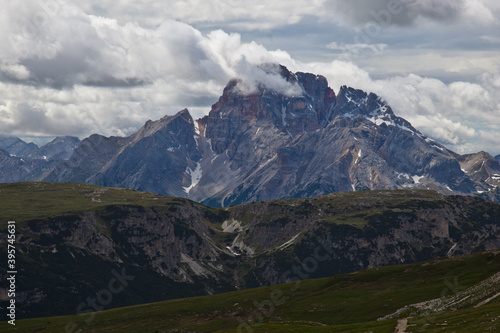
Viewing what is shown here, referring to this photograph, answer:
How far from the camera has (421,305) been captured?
188 metres

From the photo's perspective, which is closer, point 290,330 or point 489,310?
point 489,310

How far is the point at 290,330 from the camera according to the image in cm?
14812

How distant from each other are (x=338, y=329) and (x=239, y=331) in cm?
2556


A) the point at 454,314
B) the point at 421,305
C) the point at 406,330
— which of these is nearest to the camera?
the point at 406,330

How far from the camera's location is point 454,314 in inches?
5340

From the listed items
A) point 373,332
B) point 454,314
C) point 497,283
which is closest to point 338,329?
point 373,332

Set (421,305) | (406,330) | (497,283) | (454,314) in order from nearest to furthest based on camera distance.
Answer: (406,330) < (454,314) < (497,283) < (421,305)

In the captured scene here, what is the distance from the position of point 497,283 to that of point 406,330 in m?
52.6

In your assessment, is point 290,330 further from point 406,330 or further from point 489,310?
point 489,310

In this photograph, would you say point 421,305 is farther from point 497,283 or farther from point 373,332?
point 373,332

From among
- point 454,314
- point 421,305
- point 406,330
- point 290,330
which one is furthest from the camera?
point 421,305

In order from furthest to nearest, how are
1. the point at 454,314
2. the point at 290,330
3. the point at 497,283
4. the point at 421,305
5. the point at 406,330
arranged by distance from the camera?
1. the point at 421,305
2. the point at 497,283
3. the point at 290,330
4. the point at 454,314
5. the point at 406,330

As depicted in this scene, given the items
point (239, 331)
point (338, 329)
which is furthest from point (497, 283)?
point (239, 331)

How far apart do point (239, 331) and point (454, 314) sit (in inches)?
Answer: 1989
